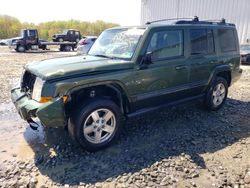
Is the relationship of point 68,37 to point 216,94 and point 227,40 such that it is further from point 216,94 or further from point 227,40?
point 216,94

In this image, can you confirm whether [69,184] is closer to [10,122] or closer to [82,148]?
[82,148]

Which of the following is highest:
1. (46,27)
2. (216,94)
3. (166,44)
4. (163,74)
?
(46,27)

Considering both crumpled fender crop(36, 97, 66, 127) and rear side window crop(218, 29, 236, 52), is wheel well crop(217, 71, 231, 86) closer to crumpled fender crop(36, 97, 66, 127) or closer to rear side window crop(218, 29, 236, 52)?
rear side window crop(218, 29, 236, 52)

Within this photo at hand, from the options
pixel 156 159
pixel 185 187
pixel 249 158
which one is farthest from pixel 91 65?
pixel 249 158

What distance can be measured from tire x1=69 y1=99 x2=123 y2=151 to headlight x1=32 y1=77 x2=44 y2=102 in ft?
1.78

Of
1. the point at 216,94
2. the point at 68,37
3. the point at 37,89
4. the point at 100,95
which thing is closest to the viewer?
the point at 37,89

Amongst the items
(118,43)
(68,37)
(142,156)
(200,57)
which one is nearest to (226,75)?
(200,57)

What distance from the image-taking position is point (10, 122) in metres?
5.18

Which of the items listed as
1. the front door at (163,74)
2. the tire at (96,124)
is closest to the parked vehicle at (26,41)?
the front door at (163,74)

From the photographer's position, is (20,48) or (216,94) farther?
(20,48)

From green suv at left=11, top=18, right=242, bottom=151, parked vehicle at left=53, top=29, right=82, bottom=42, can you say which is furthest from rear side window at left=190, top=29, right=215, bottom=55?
parked vehicle at left=53, top=29, right=82, bottom=42

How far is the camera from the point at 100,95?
409cm

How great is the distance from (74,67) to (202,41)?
2714 millimetres

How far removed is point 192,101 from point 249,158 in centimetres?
168
